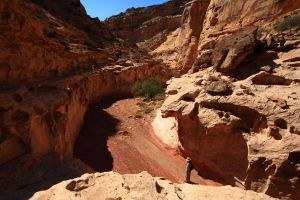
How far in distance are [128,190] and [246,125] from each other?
3.83 meters

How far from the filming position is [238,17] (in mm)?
10352

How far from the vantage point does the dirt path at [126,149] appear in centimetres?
622

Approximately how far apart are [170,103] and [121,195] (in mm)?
3927

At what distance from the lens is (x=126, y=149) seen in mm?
7398

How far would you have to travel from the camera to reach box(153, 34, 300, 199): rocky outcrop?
3797 mm

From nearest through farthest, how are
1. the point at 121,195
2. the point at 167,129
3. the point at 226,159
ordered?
the point at 121,195 → the point at 226,159 → the point at 167,129

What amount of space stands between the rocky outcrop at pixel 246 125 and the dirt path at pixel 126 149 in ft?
2.98

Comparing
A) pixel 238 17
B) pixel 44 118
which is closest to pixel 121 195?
pixel 44 118

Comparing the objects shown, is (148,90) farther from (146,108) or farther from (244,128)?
(244,128)

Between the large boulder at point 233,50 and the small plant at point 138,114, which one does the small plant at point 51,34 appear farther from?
the large boulder at point 233,50

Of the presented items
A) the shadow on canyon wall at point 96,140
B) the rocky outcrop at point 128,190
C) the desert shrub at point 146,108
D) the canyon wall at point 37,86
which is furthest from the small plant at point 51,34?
the rocky outcrop at point 128,190

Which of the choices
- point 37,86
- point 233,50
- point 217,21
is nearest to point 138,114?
point 37,86

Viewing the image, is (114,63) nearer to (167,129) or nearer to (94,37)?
(94,37)

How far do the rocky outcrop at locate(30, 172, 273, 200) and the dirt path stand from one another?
3374 mm
